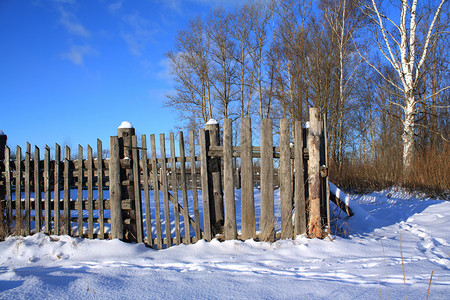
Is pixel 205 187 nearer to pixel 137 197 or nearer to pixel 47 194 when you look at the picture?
pixel 137 197

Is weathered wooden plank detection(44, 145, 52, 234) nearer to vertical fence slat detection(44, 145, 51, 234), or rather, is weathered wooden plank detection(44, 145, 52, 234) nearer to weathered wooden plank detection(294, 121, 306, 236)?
vertical fence slat detection(44, 145, 51, 234)

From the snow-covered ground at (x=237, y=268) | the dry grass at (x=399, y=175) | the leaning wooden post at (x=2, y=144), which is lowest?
the snow-covered ground at (x=237, y=268)

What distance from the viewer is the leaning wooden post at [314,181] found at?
436cm

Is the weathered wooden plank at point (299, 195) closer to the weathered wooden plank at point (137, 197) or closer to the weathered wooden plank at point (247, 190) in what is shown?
the weathered wooden plank at point (247, 190)

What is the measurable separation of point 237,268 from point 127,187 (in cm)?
227

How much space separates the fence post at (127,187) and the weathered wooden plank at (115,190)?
59mm

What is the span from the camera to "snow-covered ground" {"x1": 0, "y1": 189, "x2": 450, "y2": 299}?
8.27 feet

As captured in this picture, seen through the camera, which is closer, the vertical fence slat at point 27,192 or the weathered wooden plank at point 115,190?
the weathered wooden plank at point 115,190

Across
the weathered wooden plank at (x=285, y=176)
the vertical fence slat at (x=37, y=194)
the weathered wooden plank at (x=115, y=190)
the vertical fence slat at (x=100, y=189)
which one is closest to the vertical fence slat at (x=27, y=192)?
the vertical fence slat at (x=37, y=194)

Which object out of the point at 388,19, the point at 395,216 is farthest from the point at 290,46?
the point at 395,216

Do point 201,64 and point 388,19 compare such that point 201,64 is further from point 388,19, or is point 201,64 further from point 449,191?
point 449,191

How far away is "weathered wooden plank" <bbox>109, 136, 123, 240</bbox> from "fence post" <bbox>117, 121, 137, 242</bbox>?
6 cm

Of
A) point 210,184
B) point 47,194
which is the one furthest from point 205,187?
point 47,194

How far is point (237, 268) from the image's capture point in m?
3.27
